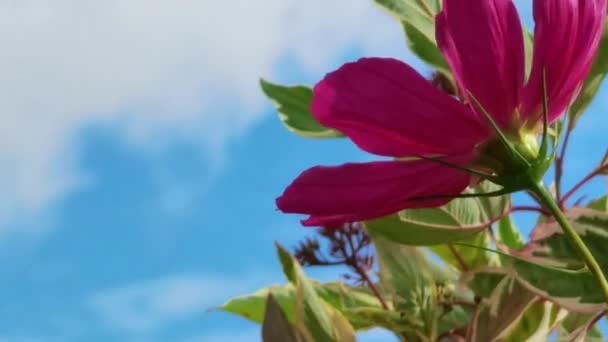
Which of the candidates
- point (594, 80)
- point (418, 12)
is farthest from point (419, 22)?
point (594, 80)

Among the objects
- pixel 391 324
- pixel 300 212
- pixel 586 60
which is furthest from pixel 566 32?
pixel 391 324

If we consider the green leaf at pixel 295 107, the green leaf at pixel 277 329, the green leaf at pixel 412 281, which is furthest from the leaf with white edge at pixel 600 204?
the green leaf at pixel 277 329

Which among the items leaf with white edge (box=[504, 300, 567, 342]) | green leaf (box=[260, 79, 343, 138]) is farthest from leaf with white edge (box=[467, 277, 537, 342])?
green leaf (box=[260, 79, 343, 138])

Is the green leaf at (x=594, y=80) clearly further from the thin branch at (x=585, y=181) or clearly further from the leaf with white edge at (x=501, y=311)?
the leaf with white edge at (x=501, y=311)

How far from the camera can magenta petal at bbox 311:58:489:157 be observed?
20.3 inches

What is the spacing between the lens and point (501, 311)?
66cm

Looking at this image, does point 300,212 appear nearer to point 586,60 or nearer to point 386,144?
point 386,144

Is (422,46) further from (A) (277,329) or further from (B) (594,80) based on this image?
(A) (277,329)

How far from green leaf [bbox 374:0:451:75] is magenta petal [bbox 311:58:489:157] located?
24cm

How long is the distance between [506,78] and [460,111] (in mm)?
28

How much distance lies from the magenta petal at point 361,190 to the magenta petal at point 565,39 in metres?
0.06

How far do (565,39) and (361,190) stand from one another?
0.13m

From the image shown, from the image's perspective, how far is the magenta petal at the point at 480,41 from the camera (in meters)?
0.52

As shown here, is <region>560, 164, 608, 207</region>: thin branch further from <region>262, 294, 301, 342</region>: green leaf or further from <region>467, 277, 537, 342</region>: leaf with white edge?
<region>262, 294, 301, 342</region>: green leaf
